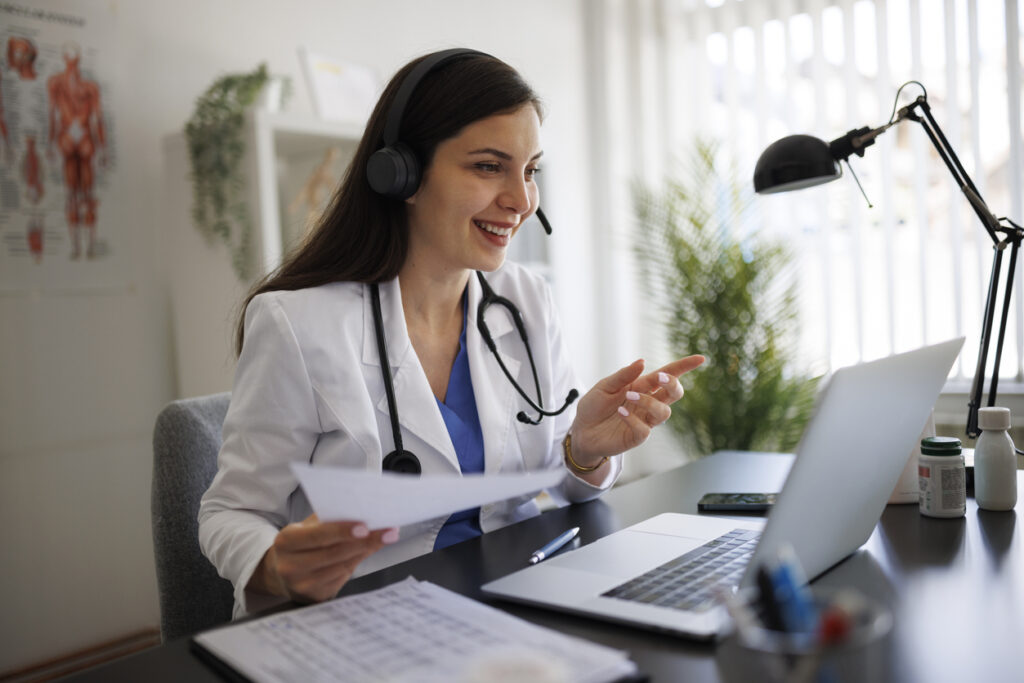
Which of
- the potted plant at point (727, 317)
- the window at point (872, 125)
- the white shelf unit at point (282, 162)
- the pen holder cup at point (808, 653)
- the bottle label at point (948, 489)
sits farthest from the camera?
the potted plant at point (727, 317)

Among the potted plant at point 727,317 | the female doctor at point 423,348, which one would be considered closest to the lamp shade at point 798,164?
the female doctor at point 423,348

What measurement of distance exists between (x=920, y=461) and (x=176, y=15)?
8.05 feet

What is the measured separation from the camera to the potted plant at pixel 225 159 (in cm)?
239

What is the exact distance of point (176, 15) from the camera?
2590mm

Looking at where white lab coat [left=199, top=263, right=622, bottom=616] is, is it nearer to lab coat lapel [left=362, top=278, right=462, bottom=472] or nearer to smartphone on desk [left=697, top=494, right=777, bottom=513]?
lab coat lapel [left=362, top=278, right=462, bottom=472]

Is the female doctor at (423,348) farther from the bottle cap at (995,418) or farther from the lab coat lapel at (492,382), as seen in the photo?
the bottle cap at (995,418)

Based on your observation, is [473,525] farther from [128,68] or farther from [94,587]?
[128,68]

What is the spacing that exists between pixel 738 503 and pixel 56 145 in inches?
80.3

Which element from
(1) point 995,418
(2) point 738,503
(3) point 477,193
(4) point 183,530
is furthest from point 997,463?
(4) point 183,530

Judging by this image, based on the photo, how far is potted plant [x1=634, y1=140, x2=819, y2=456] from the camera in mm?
3469

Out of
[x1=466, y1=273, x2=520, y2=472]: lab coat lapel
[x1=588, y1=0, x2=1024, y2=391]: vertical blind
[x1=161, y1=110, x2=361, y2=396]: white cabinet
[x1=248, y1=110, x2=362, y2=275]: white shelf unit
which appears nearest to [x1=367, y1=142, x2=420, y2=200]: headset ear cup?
[x1=466, y1=273, x2=520, y2=472]: lab coat lapel

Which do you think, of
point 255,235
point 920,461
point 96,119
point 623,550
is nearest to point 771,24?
point 255,235

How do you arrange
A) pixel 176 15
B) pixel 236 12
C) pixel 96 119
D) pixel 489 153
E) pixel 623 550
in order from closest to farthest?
pixel 623 550 → pixel 489 153 → pixel 96 119 → pixel 176 15 → pixel 236 12

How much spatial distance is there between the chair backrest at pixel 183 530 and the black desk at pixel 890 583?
46 centimetres
